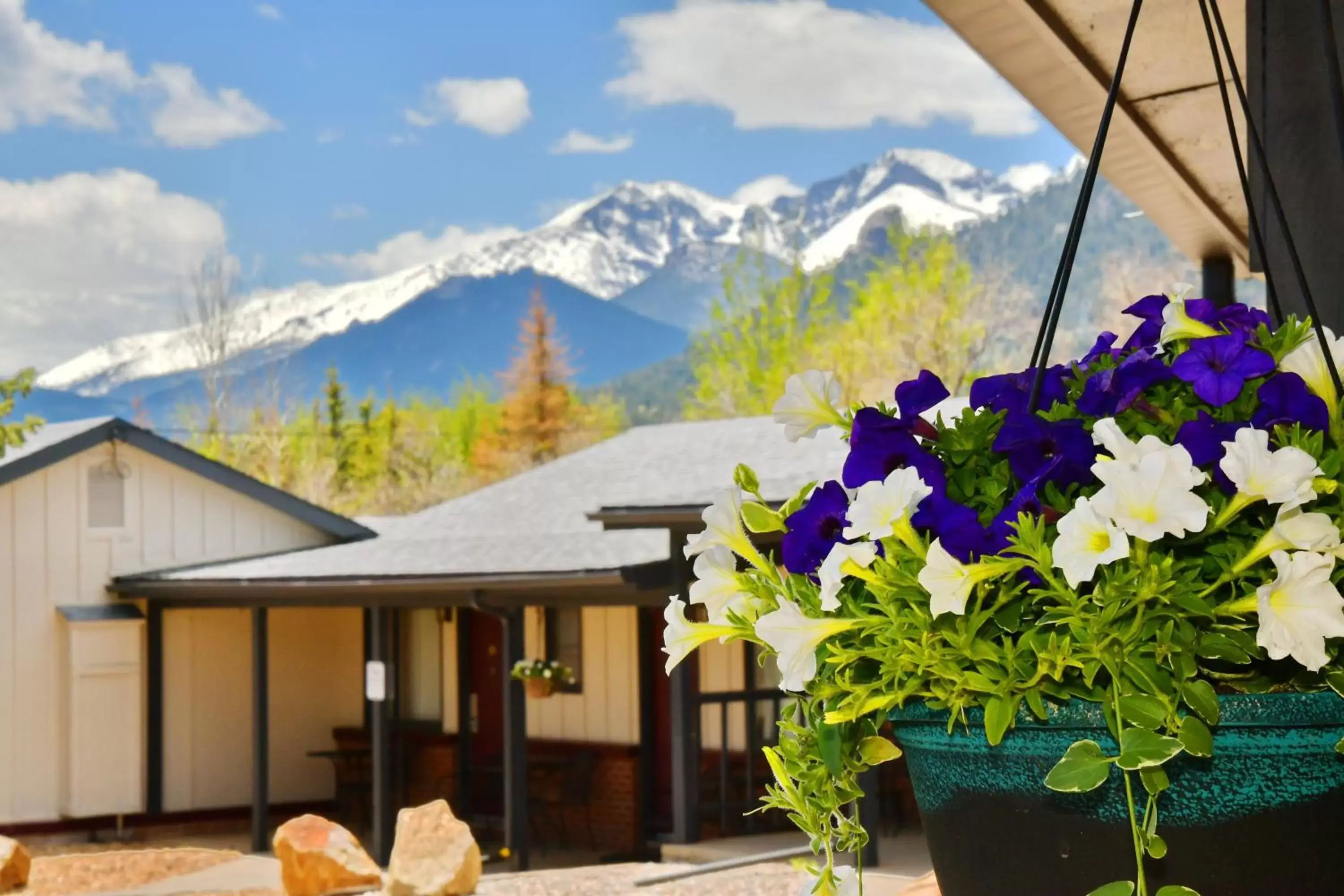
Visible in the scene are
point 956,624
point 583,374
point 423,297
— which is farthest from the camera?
point 423,297

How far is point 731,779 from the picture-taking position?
1098 cm

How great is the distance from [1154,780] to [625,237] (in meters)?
158

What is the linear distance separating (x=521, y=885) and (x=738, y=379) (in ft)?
98.0

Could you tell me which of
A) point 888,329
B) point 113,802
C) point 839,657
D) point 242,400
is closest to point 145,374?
point 242,400

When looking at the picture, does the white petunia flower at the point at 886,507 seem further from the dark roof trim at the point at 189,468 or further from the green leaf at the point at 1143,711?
the dark roof trim at the point at 189,468

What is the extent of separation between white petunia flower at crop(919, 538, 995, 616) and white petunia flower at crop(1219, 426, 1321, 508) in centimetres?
15

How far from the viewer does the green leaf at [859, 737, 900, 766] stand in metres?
1.03

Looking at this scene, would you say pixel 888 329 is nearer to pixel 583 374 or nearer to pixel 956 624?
pixel 956 624

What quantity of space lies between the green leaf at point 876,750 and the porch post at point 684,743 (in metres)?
8.27

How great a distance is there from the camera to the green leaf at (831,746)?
102 cm

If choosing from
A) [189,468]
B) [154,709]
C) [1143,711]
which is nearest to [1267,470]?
[1143,711]

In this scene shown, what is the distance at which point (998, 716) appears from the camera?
89 centimetres

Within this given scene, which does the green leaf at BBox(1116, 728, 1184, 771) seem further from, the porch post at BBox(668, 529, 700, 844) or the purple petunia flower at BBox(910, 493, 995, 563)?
the porch post at BBox(668, 529, 700, 844)

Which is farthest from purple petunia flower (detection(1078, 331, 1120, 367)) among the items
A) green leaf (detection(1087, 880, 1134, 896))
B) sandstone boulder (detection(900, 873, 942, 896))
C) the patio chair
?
the patio chair
